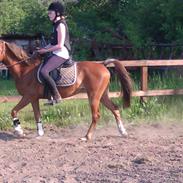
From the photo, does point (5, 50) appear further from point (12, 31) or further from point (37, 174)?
point (12, 31)

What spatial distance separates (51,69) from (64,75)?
287 mm

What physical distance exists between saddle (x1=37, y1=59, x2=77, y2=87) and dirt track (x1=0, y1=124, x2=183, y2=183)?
992 millimetres

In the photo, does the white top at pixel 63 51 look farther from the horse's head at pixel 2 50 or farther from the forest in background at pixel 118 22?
the forest in background at pixel 118 22

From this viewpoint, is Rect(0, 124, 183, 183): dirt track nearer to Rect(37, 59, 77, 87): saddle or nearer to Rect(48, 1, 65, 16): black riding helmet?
Rect(37, 59, 77, 87): saddle

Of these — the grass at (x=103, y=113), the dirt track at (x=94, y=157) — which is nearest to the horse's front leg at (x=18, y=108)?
the dirt track at (x=94, y=157)

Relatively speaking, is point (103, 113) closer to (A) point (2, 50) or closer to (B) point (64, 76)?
(B) point (64, 76)

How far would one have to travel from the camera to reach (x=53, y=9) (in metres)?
9.77

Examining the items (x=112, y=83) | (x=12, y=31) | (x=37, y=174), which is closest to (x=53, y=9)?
(x=37, y=174)

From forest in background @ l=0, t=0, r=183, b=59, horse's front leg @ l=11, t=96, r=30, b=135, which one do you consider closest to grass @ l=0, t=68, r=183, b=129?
horse's front leg @ l=11, t=96, r=30, b=135

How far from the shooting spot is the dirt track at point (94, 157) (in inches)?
275

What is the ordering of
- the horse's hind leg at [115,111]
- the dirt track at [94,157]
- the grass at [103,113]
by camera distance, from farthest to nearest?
the grass at [103,113] → the horse's hind leg at [115,111] → the dirt track at [94,157]

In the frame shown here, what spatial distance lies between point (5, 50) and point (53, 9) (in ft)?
3.80

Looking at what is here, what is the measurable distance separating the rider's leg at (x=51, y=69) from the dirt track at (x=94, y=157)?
821mm

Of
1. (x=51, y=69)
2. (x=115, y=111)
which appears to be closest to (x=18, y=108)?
(x=51, y=69)
